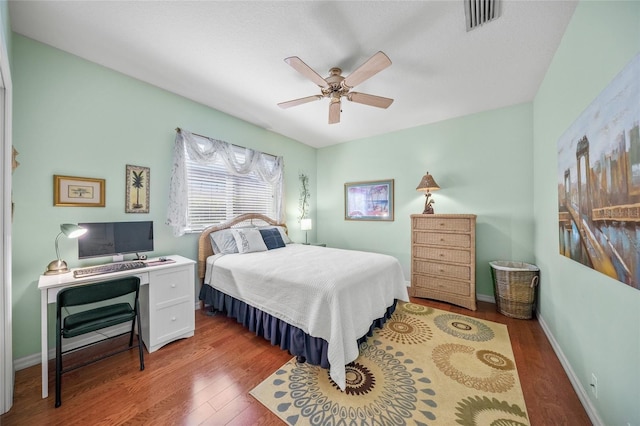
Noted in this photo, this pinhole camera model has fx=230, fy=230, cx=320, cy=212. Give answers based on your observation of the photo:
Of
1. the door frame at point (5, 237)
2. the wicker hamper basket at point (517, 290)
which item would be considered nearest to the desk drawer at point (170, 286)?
the door frame at point (5, 237)

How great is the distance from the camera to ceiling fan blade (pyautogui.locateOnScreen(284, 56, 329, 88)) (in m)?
1.77

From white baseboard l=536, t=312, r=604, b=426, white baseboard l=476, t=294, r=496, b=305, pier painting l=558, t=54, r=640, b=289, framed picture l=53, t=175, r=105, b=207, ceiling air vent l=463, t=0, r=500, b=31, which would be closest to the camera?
pier painting l=558, t=54, r=640, b=289

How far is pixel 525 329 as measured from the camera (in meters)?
2.48

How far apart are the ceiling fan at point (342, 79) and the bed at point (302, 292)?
66.8 inches

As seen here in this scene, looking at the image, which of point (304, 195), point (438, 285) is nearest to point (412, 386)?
point (438, 285)

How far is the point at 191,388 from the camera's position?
167 cm

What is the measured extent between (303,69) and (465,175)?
9.29 feet

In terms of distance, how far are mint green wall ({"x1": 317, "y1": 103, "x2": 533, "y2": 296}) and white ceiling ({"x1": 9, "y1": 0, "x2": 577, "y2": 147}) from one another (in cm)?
54

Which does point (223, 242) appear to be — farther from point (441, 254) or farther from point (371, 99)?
point (441, 254)

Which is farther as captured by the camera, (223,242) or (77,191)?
(223,242)

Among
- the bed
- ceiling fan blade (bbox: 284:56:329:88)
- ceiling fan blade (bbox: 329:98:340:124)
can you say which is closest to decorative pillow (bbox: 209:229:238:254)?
the bed

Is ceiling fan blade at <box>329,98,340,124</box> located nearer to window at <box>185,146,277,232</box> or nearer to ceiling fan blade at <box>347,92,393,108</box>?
ceiling fan blade at <box>347,92,393,108</box>

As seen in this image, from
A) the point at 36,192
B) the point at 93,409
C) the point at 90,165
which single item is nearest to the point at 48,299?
the point at 93,409

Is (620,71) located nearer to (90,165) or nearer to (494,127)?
(494,127)
